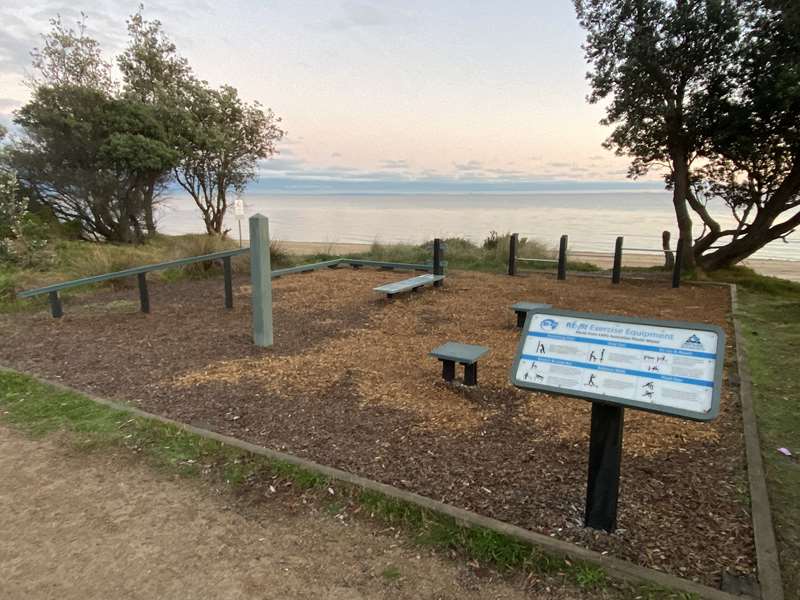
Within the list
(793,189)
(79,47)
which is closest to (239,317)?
(793,189)

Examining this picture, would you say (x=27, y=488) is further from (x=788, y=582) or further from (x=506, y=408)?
(x=788, y=582)

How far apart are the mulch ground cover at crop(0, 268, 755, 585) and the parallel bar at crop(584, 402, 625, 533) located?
0.26 feet

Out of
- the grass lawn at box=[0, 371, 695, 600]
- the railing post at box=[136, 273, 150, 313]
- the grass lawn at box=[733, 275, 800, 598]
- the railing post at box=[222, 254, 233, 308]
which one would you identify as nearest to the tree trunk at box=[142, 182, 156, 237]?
the railing post at box=[136, 273, 150, 313]

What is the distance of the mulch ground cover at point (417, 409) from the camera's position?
251 centimetres

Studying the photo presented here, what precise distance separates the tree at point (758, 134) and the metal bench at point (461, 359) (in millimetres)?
6814

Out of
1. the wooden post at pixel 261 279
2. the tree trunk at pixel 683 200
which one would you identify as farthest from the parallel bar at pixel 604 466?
the tree trunk at pixel 683 200

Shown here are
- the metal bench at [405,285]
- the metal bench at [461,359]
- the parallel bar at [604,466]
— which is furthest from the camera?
the metal bench at [405,285]

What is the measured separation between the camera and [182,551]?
2.32 meters

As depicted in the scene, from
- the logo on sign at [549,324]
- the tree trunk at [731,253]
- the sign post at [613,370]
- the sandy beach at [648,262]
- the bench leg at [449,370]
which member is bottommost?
the sandy beach at [648,262]

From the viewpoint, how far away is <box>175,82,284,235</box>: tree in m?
14.8

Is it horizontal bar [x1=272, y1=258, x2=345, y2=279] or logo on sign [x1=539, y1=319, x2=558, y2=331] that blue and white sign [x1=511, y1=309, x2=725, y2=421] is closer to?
logo on sign [x1=539, y1=319, x2=558, y2=331]

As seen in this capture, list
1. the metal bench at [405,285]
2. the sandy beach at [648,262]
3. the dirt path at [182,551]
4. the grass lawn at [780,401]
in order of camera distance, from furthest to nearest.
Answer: the sandy beach at [648,262], the metal bench at [405,285], the grass lawn at [780,401], the dirt path at [182,551]

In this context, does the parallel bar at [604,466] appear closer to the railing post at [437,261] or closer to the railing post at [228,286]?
the railing post at [228,286]

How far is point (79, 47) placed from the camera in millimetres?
14422
